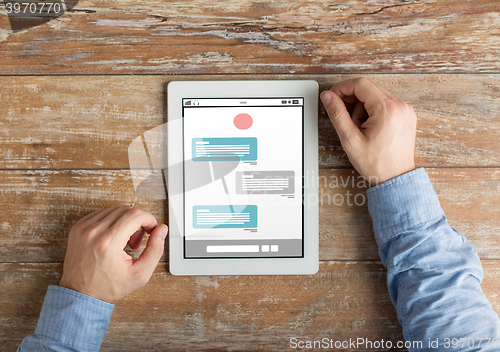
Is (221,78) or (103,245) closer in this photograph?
(103,245)

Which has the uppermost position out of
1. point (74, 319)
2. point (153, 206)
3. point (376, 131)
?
point (376, 131)

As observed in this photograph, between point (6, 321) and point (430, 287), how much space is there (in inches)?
36.9

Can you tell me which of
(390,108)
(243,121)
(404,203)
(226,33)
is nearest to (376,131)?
(390,108)

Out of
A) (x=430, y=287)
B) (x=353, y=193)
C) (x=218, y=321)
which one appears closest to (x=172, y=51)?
(x=353, y=193)

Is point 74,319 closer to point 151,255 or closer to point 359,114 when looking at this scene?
point 151,255

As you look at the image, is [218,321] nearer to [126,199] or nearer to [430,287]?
[126,199]

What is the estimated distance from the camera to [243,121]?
70 centimetres

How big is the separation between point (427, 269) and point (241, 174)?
43cm

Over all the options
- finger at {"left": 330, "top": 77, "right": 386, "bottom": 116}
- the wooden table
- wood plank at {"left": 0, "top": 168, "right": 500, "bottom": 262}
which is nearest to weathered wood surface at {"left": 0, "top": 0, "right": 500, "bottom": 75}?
the wooden table

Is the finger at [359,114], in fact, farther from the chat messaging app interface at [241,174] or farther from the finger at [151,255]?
the finger at [151,255]

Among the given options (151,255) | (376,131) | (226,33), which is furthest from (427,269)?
(226,33)

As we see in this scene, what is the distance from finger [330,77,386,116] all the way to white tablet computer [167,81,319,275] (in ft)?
0.23

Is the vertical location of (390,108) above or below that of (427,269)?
above

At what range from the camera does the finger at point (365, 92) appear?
0.66 m
